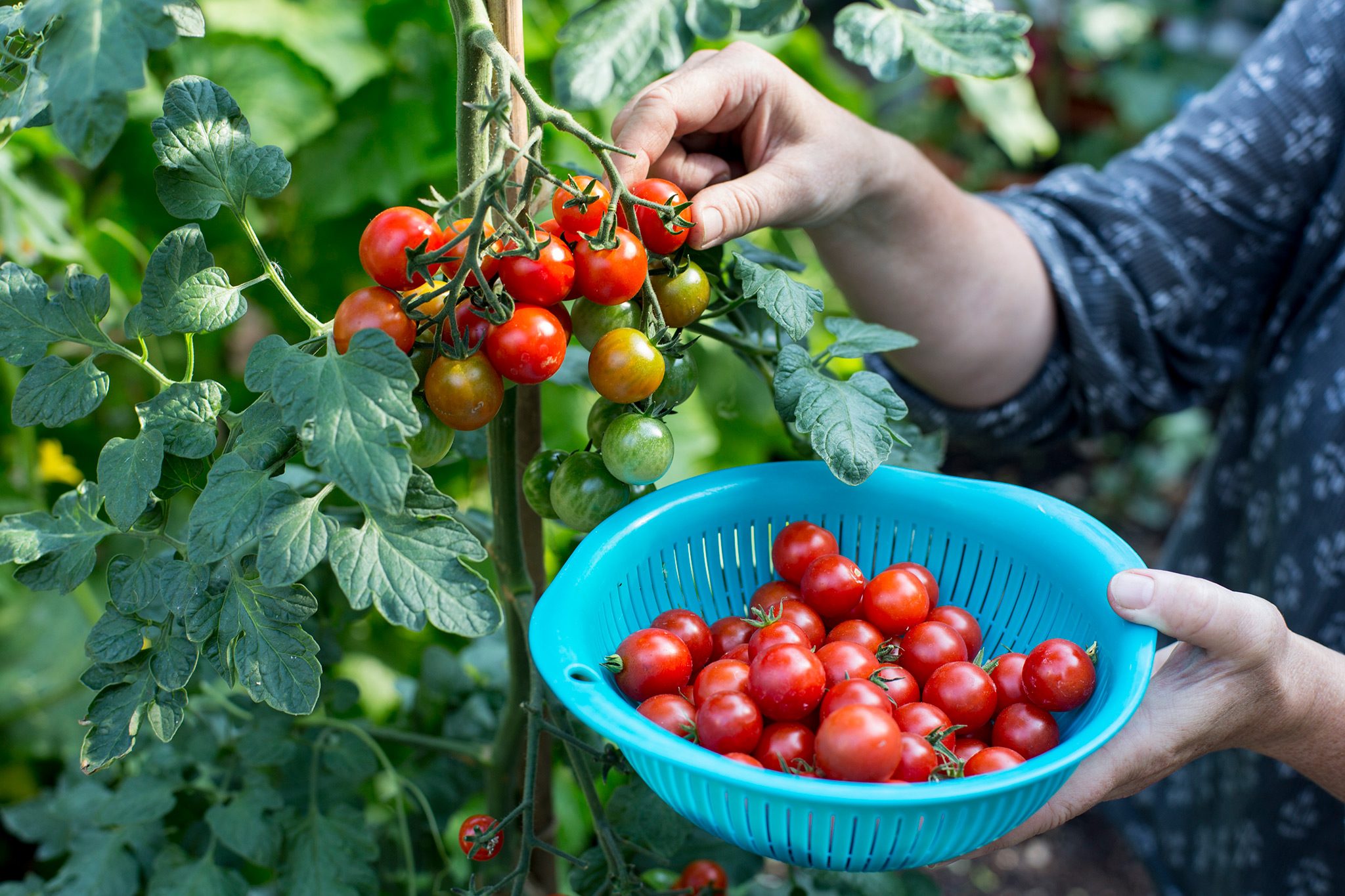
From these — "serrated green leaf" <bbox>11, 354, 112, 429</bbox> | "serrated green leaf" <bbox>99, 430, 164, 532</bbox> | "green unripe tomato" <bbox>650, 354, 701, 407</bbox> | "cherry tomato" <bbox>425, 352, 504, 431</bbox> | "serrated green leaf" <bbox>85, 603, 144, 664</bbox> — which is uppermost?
"cherry tomato" <bbox>425, 352, 504, 431</bbox>

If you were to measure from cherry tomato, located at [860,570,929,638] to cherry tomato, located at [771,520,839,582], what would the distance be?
0.05 m

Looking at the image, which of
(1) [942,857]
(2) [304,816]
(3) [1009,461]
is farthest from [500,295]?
(3) [1009,461]

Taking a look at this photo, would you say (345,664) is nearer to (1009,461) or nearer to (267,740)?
(267,740)

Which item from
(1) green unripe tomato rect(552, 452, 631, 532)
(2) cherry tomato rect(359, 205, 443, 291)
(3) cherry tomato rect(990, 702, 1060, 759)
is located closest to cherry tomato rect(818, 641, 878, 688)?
(3) cherry tomato rect(990, 702, 1060, 759)

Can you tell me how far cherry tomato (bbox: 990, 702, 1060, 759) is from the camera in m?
0.74

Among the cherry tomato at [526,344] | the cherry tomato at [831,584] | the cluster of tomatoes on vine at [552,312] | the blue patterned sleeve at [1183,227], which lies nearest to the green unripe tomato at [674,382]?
the cluster of tomatoes on vine at [552,312]

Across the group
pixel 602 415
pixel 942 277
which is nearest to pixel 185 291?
pixel 602 415

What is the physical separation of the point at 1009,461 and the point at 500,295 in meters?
2.55

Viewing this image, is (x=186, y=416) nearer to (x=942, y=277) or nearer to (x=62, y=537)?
(x=62, y=537)

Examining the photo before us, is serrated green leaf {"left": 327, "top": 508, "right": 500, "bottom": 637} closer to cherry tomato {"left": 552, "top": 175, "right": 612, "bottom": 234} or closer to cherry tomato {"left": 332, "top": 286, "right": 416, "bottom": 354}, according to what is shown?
cherry tomato {"left": 332, "top": 286, "right": 416, "bottom": 354}

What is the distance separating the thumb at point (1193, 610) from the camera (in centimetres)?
71

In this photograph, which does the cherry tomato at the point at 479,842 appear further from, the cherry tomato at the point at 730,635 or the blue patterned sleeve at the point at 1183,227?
the blue patterned sleeve at the point at 1183,227

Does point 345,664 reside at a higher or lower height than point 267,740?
lower

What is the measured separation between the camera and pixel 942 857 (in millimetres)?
632
